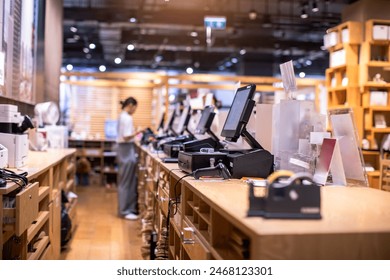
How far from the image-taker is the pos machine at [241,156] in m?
2.71

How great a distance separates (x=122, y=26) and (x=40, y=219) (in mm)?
8816

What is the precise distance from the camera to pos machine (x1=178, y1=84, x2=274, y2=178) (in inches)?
107

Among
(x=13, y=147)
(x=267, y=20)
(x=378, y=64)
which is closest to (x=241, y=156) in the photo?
(x=13, y=147)

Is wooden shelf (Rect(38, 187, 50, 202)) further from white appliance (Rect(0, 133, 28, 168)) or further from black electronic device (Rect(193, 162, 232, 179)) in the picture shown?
black electronic device (Rect(193, 162, 232, 179))

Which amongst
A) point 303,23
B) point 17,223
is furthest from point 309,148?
point 303,23

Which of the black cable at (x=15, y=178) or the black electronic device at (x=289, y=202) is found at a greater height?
the black electronic device at (x=289, y=202)

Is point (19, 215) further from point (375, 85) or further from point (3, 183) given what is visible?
point (375, 85)

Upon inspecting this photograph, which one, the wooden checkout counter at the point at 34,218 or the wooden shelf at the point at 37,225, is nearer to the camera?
the wooden checkout counter at the point at 34,218

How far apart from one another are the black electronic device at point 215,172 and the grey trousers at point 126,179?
4308 mm

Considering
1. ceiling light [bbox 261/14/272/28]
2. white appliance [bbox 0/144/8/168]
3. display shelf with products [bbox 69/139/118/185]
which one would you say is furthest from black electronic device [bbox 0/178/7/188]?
ceiling light [bbox 261/14/272/28]

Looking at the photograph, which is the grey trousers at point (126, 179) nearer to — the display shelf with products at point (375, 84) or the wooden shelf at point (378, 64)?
the display shelf with products at point (375, 84)

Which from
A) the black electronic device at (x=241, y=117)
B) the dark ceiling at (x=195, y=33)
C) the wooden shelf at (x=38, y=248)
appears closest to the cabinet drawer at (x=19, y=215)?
the wooden shelf at (x=38, y=248)

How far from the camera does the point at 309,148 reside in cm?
280
